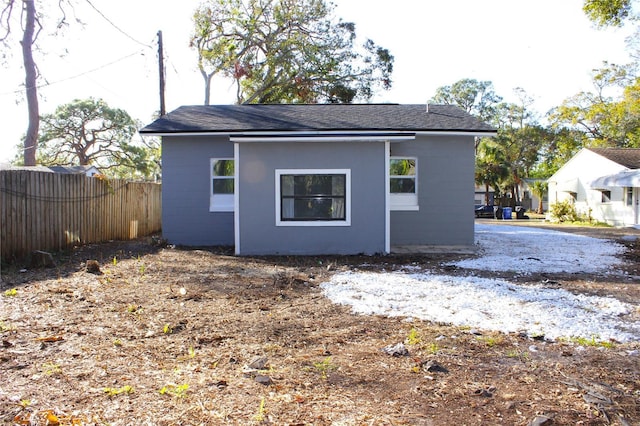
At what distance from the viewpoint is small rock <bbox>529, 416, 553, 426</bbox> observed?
2869mm

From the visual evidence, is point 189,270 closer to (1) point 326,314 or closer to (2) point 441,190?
(1) point 326,314

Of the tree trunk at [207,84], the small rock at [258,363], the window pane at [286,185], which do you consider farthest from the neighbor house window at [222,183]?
the tree trunk at [207,84]

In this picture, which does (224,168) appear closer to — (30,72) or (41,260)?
(41,260)

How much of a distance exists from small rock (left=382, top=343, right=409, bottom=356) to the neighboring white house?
21139mm

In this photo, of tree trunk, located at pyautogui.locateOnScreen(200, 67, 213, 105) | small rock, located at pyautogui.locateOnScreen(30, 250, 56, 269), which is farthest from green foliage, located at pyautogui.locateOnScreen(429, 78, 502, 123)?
small rock, located at pyautogui.locateOnScreen(30, 250, 56, 269)

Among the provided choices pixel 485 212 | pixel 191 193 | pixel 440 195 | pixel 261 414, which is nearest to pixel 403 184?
pixel 440 195

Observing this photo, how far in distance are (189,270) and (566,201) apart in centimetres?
2518

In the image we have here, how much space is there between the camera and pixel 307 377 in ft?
12.0

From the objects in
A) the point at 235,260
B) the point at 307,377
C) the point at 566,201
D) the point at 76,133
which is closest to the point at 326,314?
the point at 307,377

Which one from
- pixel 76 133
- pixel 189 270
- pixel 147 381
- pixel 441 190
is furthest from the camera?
pixel 76 133

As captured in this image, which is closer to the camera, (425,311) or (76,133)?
(425,311)

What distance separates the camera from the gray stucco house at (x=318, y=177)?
413 inches

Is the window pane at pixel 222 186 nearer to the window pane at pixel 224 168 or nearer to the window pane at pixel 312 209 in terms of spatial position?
the window pane at pixel 224 168

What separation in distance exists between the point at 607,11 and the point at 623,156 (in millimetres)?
15357
